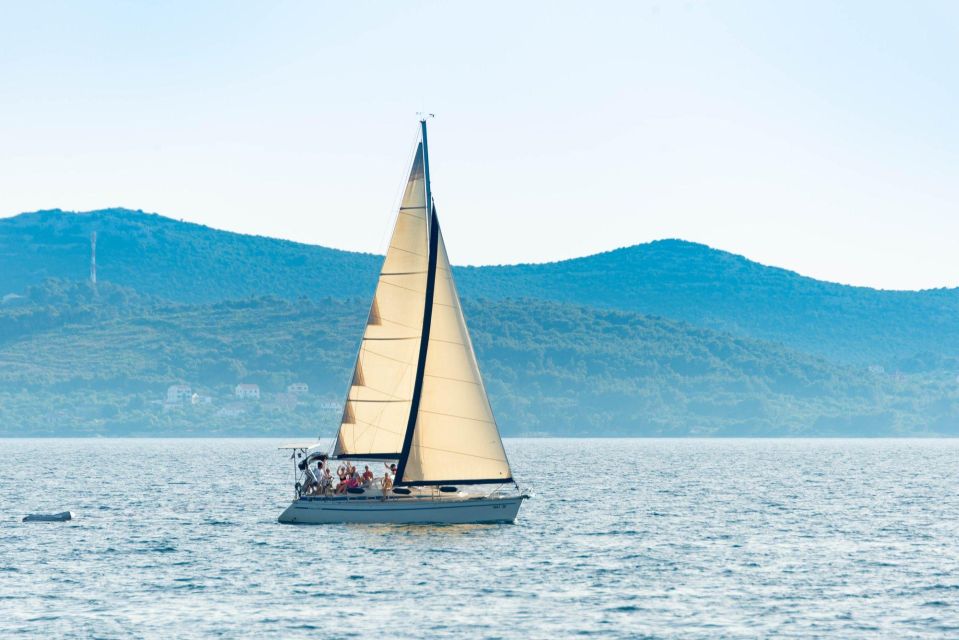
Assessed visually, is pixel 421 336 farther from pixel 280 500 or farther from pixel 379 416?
pixel 280 500

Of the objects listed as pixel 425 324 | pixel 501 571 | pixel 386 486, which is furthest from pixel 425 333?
pixel 501 571

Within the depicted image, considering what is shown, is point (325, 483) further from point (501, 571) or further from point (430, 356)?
point (501, 571)

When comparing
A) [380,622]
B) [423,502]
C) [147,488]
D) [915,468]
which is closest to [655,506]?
[423,502]

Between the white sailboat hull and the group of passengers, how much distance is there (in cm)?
59

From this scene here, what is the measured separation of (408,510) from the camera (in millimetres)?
57438

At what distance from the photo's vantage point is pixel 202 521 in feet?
234

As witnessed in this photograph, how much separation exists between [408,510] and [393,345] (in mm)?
6425

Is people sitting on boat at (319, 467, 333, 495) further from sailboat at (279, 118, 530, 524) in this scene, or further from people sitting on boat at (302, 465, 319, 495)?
sailboat at (279, 118, 530, 524)

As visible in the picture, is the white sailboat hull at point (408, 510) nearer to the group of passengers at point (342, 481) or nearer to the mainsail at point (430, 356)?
the group of passengers at point (342, 481)

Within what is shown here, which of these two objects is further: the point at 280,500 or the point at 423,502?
the point at 280,500

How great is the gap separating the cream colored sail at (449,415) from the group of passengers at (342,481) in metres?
2.24

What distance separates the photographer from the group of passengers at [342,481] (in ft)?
193

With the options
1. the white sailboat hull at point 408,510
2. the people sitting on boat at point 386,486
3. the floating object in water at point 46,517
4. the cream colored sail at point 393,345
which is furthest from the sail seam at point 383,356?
the floating object in water at point 46,517

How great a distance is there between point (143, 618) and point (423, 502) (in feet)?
56.2
